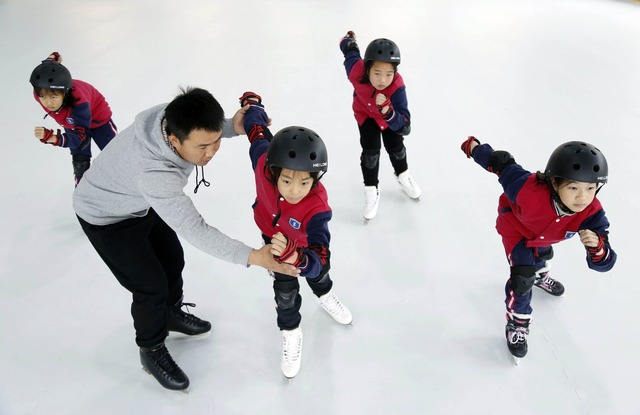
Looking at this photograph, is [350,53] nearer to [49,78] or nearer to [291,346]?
[49,78]

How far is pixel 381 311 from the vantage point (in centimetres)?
240

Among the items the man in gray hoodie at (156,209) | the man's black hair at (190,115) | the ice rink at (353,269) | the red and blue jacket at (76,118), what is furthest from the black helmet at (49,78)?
the man's black hair at (190,115)

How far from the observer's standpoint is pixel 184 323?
2.20m

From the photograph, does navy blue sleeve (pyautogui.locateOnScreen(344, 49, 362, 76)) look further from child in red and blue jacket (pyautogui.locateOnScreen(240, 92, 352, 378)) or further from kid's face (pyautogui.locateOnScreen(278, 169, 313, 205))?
kid's face (pyautogui.locateOnScreen(278, 169, 313, 205))

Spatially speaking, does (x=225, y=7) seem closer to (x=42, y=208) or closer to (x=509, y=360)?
(x=42, y=208)

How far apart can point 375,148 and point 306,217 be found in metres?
1.21

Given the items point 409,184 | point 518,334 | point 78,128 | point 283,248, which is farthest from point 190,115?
point 409,184

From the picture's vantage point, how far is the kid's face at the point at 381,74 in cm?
250

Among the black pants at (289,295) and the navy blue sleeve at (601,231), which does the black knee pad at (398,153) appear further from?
the navy blue sleeve at (601,231)

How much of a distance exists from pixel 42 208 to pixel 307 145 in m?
2.25

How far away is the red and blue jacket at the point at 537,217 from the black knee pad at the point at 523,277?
3.7 inches
